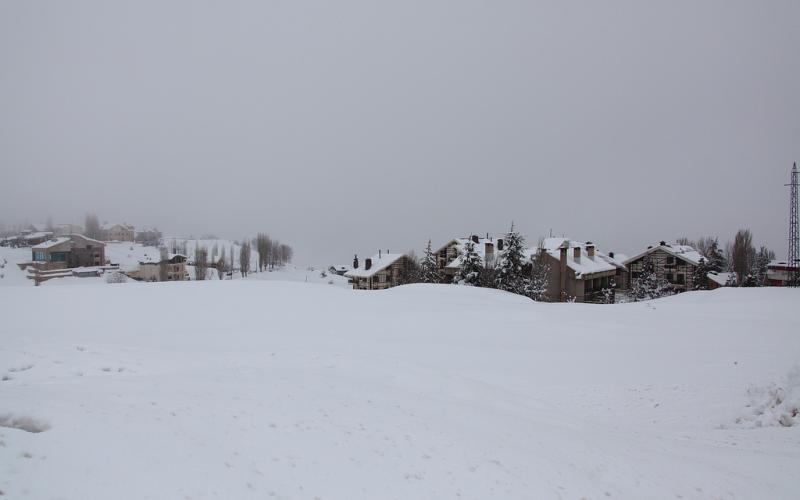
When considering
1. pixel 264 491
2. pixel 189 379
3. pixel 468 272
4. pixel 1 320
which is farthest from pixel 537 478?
pixel 468 272

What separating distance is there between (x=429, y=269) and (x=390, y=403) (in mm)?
35082

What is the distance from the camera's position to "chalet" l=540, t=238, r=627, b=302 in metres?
43.0

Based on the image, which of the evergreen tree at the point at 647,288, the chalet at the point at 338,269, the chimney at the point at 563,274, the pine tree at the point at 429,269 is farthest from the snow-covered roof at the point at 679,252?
the chalet at the point at 338,269

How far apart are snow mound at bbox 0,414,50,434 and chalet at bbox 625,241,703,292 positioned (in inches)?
2288

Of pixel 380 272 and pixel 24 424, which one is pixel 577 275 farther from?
pixel 24 424

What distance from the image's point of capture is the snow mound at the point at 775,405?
937 centimetres

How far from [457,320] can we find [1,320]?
19.6 meters

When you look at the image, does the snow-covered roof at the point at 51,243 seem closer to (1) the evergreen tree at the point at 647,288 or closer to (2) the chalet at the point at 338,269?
(2) the chalet at the point at 338,269

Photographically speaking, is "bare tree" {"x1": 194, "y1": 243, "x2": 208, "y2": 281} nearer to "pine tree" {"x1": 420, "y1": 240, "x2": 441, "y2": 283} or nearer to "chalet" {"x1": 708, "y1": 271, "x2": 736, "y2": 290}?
"pine tree" {"x1": 420, "y1": 240, "x2": 441, "y2": 283}

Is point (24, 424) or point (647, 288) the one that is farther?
point (647, 288)

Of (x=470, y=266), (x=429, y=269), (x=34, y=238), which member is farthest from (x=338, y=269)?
(x=470, y=266)

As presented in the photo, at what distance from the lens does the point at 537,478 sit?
606 cm

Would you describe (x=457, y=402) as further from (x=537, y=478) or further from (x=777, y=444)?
(x=777, y=444)

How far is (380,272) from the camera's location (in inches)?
2084
